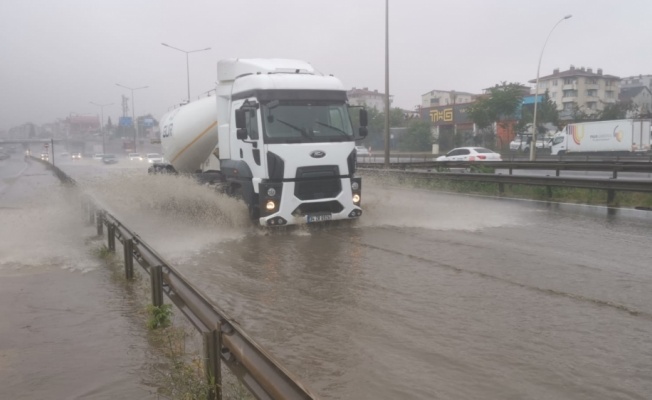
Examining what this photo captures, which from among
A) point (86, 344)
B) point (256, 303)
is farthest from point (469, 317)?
point (86, 344)

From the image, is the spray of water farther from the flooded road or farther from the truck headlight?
the truck headlight

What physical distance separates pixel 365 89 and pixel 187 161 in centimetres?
13183

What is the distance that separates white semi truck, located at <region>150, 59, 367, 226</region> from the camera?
34.6 feet

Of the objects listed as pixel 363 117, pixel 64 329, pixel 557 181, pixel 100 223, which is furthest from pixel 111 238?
pixel 557 181

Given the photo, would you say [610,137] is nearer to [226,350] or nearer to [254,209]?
[254,209]

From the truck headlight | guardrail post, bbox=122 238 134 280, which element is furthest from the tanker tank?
guardrail post, bbox=122 238 134 280

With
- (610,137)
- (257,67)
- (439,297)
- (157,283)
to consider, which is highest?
(257,67)

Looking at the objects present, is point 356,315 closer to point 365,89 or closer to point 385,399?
point 385,399

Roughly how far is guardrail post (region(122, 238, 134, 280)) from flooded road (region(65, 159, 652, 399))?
0.93 metres

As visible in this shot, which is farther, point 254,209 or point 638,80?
point 638,80

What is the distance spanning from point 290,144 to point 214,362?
731 centimetres

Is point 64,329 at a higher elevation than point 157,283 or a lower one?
lower

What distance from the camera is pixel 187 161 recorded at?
1523 cm

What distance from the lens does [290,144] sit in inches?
416
